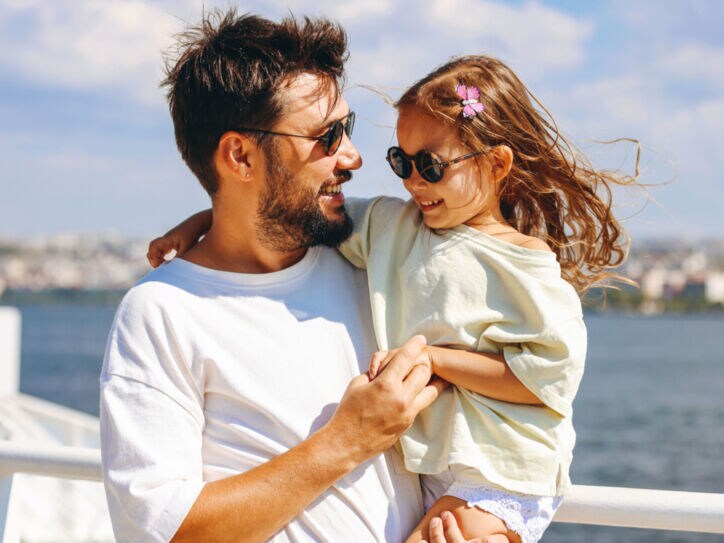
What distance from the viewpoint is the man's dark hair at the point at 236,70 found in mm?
2264

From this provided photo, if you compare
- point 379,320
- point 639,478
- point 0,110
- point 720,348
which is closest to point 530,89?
point 379,320

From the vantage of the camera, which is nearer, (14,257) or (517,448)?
(517,448)

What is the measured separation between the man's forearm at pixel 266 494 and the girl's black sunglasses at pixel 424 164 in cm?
68

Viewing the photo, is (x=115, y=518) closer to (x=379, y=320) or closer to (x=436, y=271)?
(x=379, y=320)

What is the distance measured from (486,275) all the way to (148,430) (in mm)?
837

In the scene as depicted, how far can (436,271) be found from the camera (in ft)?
7.13

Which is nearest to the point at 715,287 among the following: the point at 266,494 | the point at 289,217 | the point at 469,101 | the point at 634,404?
the point at 634,404

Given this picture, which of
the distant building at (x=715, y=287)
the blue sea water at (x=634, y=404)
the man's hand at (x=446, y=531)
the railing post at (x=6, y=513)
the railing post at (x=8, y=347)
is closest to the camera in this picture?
the man's hand at (x=446, y=531)

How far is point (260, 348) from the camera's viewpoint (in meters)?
2.08

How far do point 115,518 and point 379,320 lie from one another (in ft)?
2.43

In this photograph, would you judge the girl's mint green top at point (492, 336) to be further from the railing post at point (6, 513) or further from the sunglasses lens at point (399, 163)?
the railing post at point (6, 513)

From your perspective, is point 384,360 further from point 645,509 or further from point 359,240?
point 645,509

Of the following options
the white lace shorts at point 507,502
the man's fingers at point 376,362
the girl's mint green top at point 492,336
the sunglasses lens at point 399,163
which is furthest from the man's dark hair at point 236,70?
the white lace shorts at point 507,502

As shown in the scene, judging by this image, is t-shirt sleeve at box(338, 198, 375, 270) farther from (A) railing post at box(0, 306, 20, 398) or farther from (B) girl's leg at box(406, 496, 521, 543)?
(A) railing post at box(0, 306, 20, 398)
